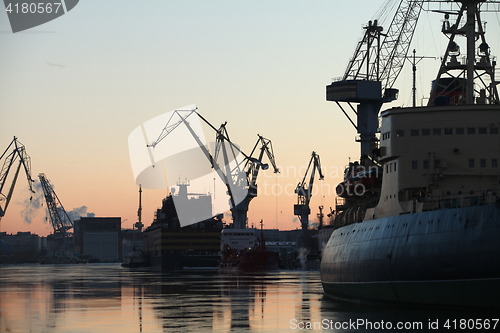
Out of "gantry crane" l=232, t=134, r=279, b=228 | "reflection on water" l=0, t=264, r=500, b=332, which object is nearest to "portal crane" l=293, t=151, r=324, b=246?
"gantry crane" l=232, t=134, r=279, b=228

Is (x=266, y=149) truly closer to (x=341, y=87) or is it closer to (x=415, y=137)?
(x=341, y=87)

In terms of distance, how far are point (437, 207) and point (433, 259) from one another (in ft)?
11.8

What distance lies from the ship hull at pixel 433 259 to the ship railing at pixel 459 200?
99 centimetres

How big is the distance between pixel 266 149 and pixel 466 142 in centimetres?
15327

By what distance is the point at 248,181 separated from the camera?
186 meters

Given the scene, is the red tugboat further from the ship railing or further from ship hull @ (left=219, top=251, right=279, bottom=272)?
the ship railing

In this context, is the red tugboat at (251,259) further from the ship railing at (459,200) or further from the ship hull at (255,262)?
the ship railing at (459,200)

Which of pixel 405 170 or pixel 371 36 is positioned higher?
pixel 371 36

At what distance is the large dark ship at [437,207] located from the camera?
29.0 m

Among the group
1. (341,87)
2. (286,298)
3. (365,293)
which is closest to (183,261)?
(341,87)

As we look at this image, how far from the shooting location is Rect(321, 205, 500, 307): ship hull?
28312 mm

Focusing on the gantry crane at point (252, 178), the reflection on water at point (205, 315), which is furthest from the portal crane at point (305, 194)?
the reflection on water at point (205, 315)

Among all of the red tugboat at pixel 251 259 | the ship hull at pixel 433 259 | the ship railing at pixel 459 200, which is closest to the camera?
the ship hull at pixel 433 259

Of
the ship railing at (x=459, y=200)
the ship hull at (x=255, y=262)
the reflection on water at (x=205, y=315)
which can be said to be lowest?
the ship hull at (x=255, y=262)
